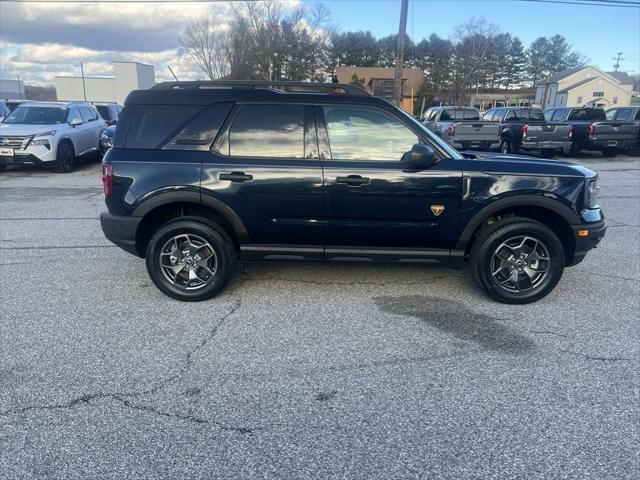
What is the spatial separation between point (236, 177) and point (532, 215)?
276cm

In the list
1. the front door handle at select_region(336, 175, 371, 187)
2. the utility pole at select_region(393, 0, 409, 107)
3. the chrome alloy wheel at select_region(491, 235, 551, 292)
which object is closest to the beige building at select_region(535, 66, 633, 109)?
the utility pole at select_region(393, 0, 409, 107)

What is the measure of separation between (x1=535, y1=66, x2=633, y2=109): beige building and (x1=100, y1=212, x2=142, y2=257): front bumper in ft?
217

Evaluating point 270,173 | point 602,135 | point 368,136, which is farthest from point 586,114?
point 270,173

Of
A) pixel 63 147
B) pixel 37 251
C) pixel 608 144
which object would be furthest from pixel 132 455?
pixel 608 144

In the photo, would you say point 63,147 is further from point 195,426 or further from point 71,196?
point 195,426

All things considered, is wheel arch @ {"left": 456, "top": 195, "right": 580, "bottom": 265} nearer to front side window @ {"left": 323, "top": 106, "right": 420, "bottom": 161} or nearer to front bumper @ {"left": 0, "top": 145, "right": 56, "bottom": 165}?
front side window @ {"left": 323, "top": 106, "right": 420, "bottom": 161}

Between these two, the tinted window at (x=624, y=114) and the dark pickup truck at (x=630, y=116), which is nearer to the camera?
the dark pickup truck at (x=630, y=116)

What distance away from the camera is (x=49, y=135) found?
12188 mm

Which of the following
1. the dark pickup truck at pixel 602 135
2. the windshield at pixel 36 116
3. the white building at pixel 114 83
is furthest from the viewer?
the white building at pixel 114 83

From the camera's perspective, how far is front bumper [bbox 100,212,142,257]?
171 inches

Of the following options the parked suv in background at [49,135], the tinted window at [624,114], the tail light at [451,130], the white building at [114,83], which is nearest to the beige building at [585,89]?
the tinted window at [624,114]

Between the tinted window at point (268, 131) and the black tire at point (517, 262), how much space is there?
190 cm

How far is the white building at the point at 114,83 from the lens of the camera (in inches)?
1929

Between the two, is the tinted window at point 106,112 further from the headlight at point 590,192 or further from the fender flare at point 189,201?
the headlight at point 590,192
